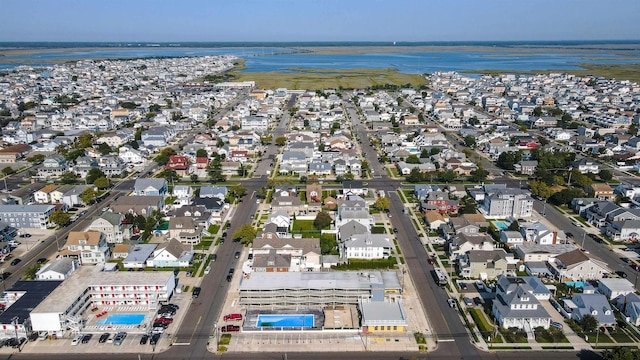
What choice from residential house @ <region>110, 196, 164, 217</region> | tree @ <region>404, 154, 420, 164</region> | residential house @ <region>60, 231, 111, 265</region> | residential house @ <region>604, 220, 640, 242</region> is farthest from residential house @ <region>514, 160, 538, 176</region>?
residential house @ <region>60, 231, 111, 265</region>

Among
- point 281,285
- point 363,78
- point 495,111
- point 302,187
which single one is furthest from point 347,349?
point 363,78

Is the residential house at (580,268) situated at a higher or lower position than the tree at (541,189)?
lower

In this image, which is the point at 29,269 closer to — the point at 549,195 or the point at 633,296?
the point at 633,296

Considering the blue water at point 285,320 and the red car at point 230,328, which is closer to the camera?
the red car at point 230,328

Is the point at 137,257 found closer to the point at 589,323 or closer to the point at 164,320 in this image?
the point at 164,320

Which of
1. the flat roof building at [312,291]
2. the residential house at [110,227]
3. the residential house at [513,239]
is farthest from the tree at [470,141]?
the residential house at [110,227]

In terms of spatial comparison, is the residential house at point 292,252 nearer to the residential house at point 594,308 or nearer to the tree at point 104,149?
the residential house at point 594,308
